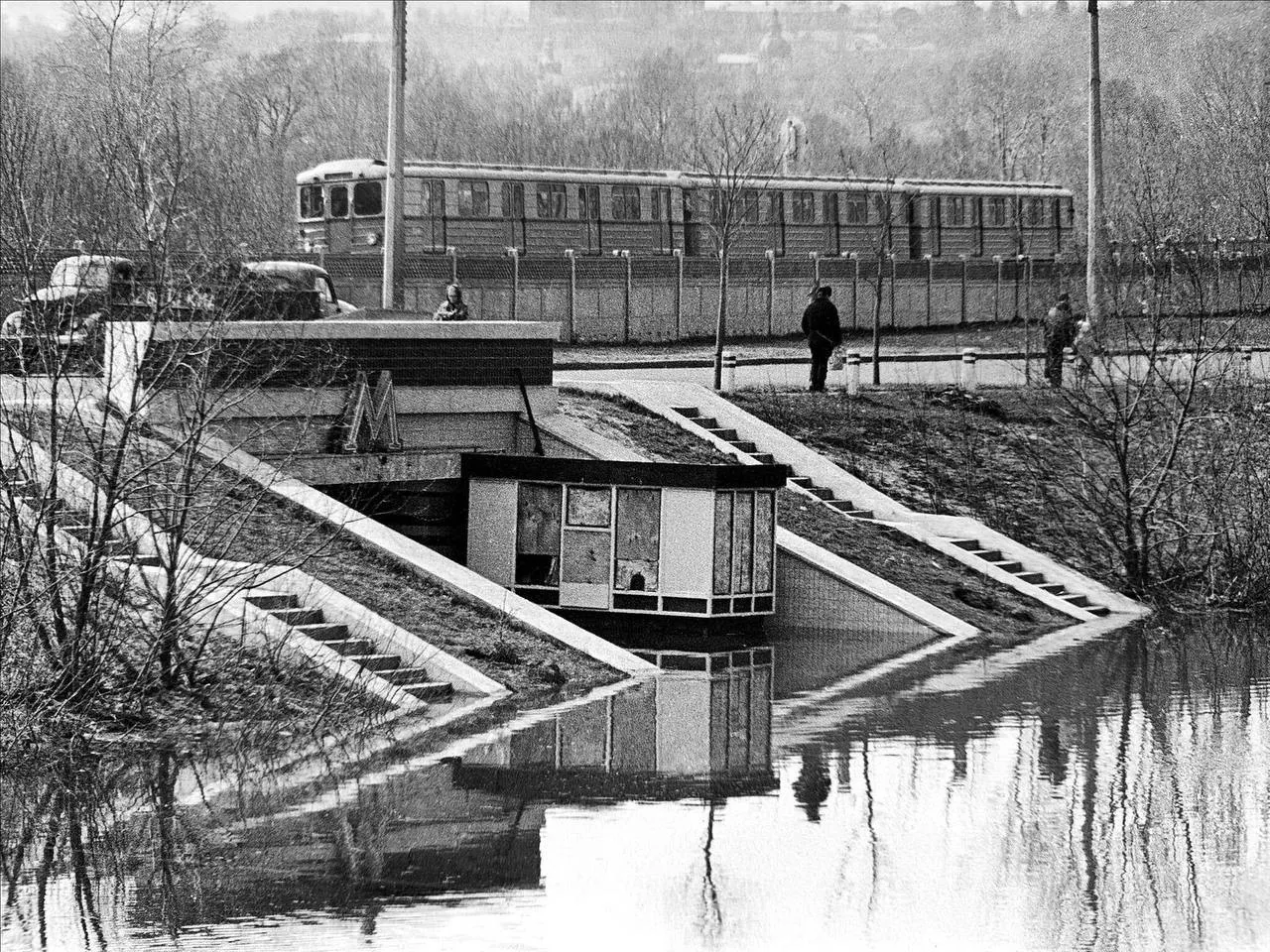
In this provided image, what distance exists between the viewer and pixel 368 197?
4219 centimetres

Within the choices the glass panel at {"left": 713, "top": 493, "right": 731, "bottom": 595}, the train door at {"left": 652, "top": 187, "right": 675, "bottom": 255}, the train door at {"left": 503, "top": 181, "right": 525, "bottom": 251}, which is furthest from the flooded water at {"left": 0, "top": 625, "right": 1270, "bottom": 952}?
the train door at {"left": 652, "top": 187, "right": 675, "bottom": 255}

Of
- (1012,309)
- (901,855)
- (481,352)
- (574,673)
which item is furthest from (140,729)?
(1012,309)

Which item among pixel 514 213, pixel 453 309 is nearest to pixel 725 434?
pixel 453 309

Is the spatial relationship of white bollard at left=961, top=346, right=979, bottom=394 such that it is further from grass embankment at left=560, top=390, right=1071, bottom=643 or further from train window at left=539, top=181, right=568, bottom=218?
train window at left=539, top=181, right=568, bottom=218

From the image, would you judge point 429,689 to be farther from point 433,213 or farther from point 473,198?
point 473,198

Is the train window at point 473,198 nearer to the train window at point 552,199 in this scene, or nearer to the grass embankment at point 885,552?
the train window at point 552,199

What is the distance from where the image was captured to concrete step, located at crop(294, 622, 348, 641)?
2027cm

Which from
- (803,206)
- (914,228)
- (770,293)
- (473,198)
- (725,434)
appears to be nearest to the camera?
(725,434)

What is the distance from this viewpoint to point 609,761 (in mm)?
18297

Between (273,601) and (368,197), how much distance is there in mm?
22959

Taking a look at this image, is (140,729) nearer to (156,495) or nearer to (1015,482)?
(156,495)

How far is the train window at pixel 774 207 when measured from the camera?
48.2 m

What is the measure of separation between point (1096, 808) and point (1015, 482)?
16.4 metres

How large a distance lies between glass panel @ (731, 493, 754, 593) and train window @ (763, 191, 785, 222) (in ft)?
77.2
